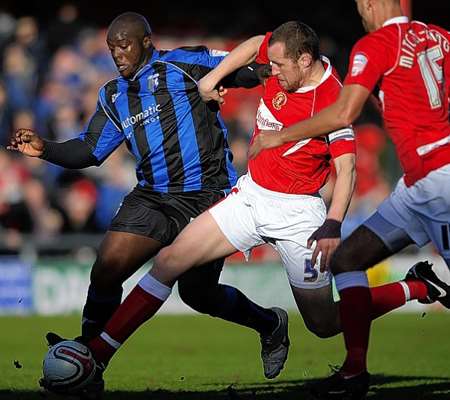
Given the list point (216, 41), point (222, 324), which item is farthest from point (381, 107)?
point (216, 41)

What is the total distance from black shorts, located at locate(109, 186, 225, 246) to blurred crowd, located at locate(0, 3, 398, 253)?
7956mm

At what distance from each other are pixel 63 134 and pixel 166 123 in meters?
8.77

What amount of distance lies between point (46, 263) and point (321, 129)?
32.5 feet

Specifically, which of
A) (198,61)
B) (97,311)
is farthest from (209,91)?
(97,311)

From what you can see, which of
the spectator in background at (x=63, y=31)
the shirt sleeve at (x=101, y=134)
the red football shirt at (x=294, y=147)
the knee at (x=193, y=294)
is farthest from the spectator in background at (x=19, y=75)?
the red football shirt at (x=294, y=147)

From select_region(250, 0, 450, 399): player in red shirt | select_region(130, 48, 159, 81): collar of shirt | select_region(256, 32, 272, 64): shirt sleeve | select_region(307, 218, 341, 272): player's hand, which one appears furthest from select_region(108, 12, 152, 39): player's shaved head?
select_region(307, 218, 341, 272): player's hand

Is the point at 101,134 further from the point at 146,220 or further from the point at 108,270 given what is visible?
the point at 108,270

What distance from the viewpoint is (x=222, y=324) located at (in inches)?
609

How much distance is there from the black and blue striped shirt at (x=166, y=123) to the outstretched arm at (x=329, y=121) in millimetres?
1643

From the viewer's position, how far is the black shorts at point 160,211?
25.0ft

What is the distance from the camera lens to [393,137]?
621cm

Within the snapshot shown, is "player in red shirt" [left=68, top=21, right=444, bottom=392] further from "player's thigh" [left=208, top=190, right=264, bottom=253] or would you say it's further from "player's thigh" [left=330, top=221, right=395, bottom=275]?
"player's thigh" [left=330, top=221, right=395, bottom=275]

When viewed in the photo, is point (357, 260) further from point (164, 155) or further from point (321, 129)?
point (164, 155)

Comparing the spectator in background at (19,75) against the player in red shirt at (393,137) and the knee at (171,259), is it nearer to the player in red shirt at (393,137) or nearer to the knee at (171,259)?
the knee at (171,259)
